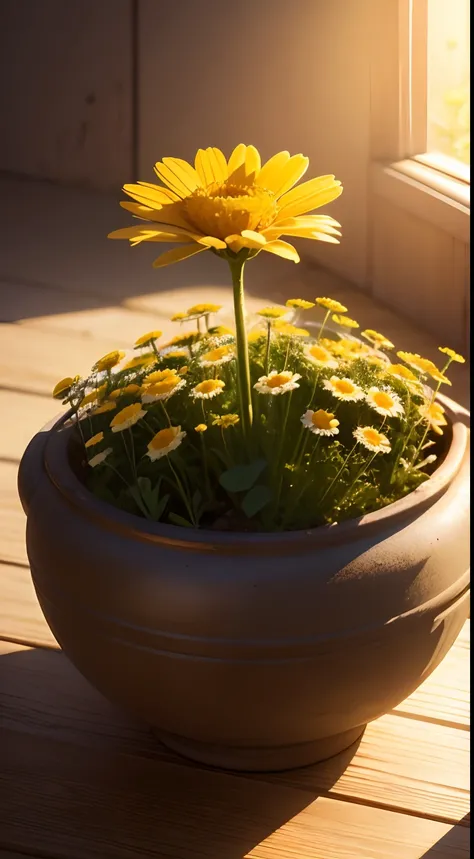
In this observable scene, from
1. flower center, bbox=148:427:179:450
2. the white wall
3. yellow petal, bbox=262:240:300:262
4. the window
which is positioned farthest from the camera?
the white wall

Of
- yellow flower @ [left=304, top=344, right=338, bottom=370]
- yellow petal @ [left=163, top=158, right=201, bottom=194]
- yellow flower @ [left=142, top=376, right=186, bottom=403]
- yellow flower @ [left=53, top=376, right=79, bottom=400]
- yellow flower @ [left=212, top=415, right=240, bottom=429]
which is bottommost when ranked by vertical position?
yellow flower @ [left=53, top=376, right=79, bottom=400]

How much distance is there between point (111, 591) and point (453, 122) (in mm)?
1657

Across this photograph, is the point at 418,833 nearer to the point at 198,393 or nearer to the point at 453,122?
the point at 198,393

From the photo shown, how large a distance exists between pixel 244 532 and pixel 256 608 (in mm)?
67

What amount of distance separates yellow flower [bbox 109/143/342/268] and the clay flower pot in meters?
0.24

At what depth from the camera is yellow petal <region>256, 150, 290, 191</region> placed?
3.06ft

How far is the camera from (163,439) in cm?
95

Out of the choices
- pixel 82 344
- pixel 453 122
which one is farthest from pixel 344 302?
pixel 82 344

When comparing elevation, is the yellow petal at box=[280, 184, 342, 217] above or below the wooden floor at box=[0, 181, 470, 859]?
above

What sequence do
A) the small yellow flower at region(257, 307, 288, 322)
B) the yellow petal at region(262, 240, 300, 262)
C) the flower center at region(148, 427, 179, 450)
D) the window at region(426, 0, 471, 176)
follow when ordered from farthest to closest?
the window at region(426, 0, 471, 176), the small yellow flower at region(257, 307, 288, 322), the flower center at region(148, 427, 179, 450), the yellow petal at region(262, 240, 300, 262)

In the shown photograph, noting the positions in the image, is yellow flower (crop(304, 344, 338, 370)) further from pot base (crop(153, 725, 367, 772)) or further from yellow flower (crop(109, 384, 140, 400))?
pot base (crop(153, 725, 367, 772))

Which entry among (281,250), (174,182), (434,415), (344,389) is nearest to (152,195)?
(174,182)

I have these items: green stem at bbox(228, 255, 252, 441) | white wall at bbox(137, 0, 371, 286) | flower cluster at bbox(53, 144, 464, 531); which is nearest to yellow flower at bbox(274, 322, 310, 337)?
flower cluster at bbox(53, 144, 464, 531)

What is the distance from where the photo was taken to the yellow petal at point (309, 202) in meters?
0.90
